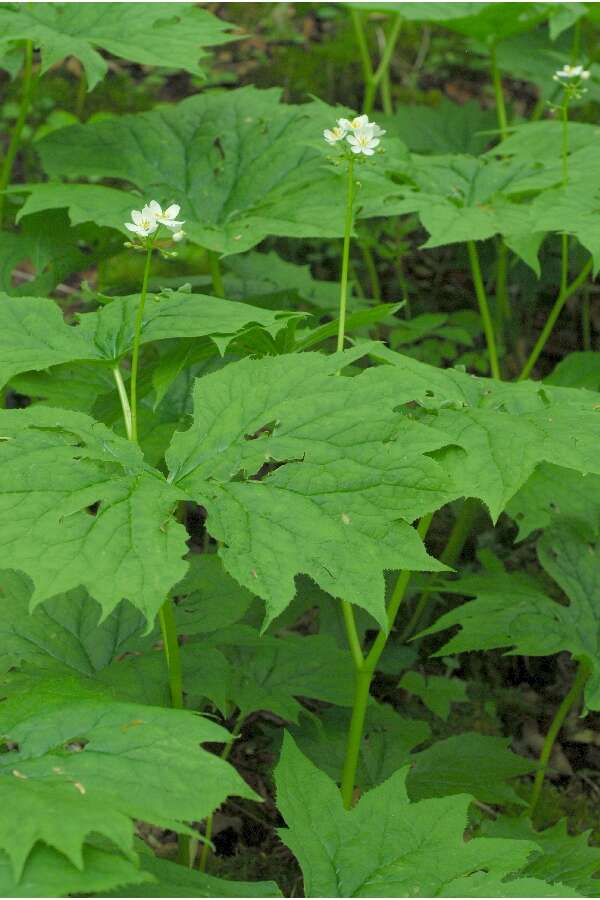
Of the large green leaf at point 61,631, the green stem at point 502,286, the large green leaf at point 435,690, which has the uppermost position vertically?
the green stem at point 502,286

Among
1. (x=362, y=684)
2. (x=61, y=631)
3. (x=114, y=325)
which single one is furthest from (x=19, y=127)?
(x=362, y=684)

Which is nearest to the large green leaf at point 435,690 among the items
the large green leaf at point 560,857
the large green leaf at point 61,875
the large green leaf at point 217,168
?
the large green leaf at point 560,857

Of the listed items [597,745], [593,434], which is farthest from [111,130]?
[597,745]

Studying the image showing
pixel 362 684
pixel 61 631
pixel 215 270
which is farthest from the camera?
pixel 215 270

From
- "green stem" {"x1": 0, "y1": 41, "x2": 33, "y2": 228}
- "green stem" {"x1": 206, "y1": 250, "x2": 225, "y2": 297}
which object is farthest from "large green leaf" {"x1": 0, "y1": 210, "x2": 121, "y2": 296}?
"green stem" {"x1": 206, "y1": 250, "x2": 225, "y2": 297}

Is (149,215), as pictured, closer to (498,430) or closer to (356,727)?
(498,430)

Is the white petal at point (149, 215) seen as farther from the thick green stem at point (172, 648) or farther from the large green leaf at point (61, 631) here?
the large green leaf at point (61, 631)
